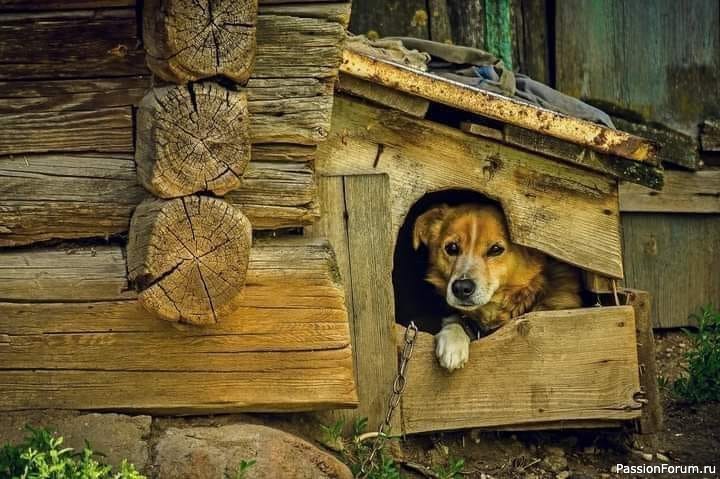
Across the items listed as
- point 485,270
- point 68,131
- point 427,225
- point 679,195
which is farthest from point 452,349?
point 679,195

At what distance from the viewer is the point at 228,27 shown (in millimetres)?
4289

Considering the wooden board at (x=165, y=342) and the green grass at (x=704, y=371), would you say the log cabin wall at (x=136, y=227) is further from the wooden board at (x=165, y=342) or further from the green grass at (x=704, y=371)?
the green grass at (x=704, y=371)

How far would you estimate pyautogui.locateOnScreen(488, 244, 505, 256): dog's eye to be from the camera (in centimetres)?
581

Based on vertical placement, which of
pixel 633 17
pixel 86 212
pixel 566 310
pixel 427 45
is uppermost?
pixel 633 17

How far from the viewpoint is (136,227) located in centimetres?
454

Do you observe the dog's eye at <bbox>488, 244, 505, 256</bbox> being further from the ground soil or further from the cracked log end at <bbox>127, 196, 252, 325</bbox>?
the cracked log end at <bbox>127, 196, 252, 325</bbox>

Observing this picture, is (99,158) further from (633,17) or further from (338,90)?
(633,17)

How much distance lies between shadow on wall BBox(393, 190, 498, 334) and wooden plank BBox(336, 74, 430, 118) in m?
1.28

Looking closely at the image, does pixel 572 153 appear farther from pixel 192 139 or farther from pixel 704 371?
pixel 192 139

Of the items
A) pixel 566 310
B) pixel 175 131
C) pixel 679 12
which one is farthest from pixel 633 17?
pixel 175 131

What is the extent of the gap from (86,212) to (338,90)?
1.22m

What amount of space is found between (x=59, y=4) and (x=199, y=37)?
2.33ft

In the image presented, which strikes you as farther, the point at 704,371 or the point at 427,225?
the point at 427,225

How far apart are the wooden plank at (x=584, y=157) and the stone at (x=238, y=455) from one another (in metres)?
1.70
